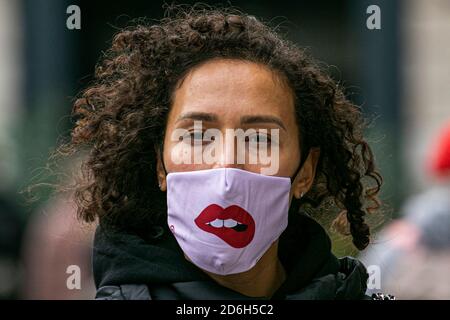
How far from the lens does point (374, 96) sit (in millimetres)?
7684

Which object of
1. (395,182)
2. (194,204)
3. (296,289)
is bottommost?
(395,182)

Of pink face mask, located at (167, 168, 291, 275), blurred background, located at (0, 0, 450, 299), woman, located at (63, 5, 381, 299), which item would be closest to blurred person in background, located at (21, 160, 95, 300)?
blurred background, located at (0, 0, 450, 299)

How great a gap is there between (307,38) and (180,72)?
4.57 meters

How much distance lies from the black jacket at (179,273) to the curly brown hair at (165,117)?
0.09m

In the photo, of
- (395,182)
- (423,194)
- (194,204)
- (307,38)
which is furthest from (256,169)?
(307,38)

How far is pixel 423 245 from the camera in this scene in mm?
4977

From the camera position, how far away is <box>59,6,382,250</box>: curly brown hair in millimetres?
2906

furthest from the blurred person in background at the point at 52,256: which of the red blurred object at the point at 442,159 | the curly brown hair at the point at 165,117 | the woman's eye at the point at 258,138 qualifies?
the red blurred object at the point at 442,159

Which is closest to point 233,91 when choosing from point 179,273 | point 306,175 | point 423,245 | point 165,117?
point 165,117

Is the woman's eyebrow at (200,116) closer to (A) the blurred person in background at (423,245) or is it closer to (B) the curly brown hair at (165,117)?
(B) the curly brown hair at (165,117)

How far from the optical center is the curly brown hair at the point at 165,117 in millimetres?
2906

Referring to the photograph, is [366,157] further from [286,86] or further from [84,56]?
[84,56]

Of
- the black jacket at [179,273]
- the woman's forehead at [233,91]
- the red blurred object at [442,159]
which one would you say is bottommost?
the red blurred object at [442,159]

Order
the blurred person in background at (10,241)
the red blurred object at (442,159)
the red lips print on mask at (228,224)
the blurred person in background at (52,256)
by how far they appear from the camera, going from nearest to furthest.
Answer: the red lips print on mask at (228,224) → the blurred person in background at (52,256) → the red blurred object at (442,159) → the blurred person in background at (10,241)
